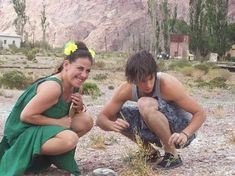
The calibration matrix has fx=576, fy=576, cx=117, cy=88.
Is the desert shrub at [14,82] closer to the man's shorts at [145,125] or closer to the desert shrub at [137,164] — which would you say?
the man's shorts at [145,125]

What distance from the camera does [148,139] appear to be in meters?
5.21

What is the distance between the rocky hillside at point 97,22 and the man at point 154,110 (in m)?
93.4

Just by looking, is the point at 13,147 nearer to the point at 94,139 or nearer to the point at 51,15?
the point at 94,139

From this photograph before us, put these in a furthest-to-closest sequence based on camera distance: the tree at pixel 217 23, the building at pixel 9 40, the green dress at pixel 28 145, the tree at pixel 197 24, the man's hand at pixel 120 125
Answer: the building at pixel 9 40, the tree at pixel 197 24, the tree at pixel 217 23, the man's hand at pixel 120 125, the green dress at pixel 28 145

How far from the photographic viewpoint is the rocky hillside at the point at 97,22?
101 m

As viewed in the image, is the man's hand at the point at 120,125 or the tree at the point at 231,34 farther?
the tree at the point at 231,34

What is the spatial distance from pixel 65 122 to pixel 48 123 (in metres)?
0.17

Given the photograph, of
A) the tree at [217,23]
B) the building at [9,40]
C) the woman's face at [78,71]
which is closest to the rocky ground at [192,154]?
the woman's face at [78,71]

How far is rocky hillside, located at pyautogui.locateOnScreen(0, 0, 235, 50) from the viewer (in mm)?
101438

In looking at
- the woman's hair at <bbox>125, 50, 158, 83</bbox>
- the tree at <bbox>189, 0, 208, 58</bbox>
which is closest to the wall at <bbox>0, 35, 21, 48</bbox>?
the tree at <bbox>189, 0, 208, 58</bbox>

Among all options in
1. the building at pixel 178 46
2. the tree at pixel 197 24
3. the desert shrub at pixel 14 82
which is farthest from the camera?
the building at pixel 178 46

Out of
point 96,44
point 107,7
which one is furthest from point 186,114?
point 107,7

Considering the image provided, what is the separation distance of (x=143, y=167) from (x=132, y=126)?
580mm

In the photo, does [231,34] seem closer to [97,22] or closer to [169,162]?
[97,22]
